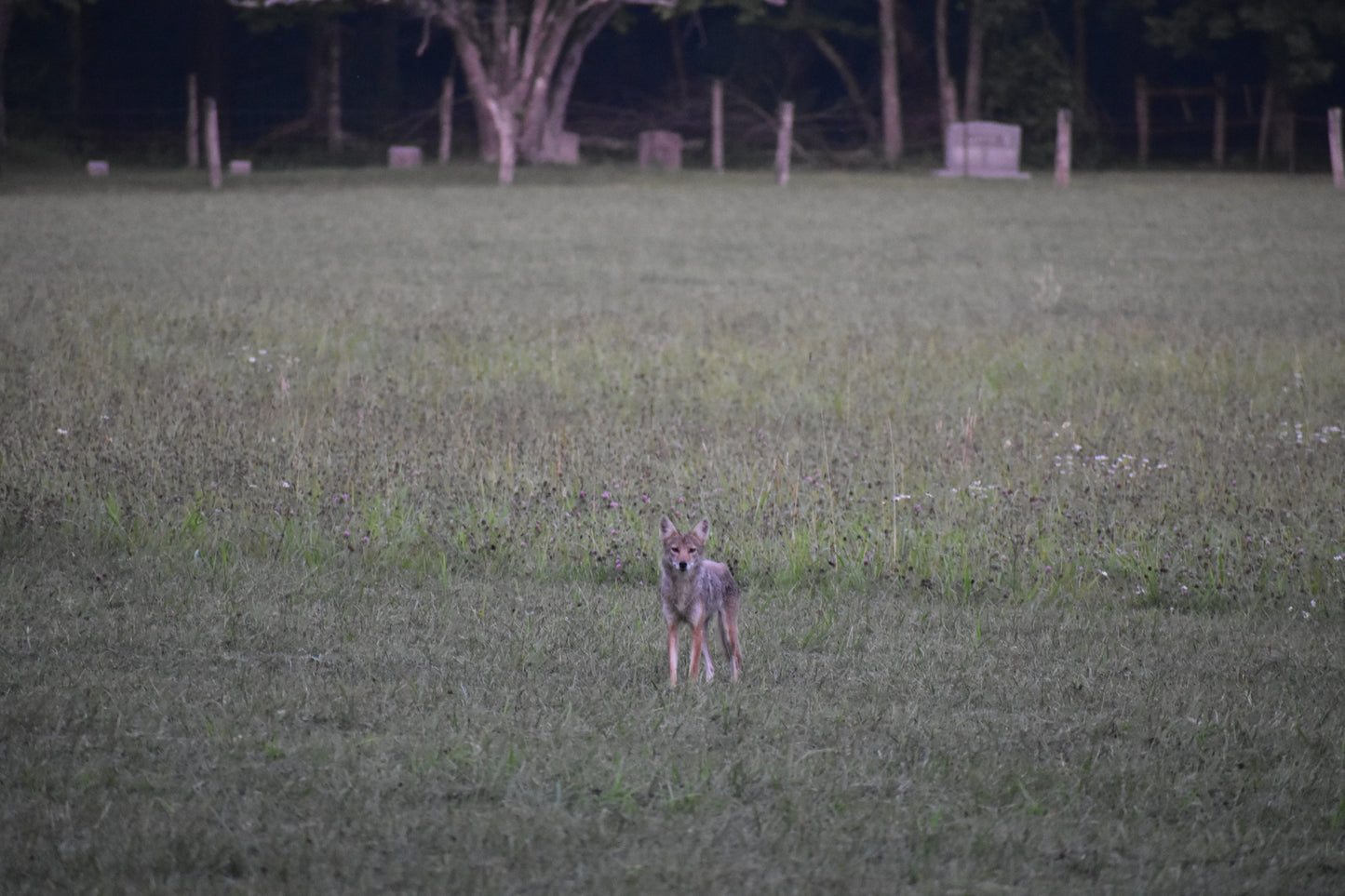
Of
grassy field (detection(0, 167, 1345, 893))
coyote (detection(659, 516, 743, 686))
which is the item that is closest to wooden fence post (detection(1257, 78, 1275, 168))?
grassy field (detection(0, 167, 1345, 893))

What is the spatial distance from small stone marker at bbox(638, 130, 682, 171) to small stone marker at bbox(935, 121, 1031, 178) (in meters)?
7.65

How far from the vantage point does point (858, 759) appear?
5.50 meters

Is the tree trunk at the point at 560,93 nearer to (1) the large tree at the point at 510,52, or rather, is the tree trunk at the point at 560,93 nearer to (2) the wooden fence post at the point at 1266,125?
(1) the large tree at the point at 510,52

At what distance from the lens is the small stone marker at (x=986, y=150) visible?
135 ft

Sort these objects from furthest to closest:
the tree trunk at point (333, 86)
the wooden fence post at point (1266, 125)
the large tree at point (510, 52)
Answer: the tree trunk at point (333, 86) < the wooden fence post at point (1266, 125) < the large tree at point (510, 52)

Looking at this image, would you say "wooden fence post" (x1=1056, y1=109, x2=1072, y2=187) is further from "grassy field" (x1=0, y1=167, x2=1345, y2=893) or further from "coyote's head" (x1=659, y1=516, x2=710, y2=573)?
"coyote's head" (x1=659, y1=516, x2=710, y2=573)

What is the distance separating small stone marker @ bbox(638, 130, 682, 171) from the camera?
43.7m

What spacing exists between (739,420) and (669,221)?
55.8 feet

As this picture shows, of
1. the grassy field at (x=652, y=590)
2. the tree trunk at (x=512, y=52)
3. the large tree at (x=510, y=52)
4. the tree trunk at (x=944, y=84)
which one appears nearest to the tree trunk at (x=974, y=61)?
the tree trunk at (x=944, y=84)

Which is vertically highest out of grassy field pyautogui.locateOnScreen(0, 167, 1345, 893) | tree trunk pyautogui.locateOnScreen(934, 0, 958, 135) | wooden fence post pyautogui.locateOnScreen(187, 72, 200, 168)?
tree trunk pyautogui.locateOnScreen(934, 0, 958, 135)

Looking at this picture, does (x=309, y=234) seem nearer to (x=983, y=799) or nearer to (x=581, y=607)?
(x=581, y=607)

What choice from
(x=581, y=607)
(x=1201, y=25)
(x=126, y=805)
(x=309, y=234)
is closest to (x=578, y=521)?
(x=581, y=607)

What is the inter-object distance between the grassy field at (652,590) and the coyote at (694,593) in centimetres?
24

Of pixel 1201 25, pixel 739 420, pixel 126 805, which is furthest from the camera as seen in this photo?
pixel 1201 25
